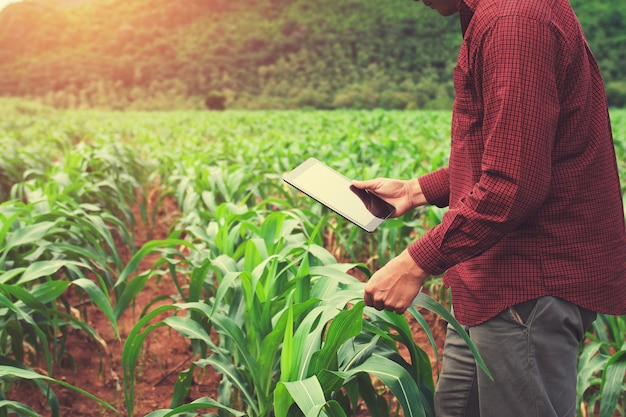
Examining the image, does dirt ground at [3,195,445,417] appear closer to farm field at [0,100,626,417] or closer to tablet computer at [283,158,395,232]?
farm field at [0,100,626,417]

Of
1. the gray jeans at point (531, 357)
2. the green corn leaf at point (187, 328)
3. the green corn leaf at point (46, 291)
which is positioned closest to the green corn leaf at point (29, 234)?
the green corn leaf at point (46, 291)

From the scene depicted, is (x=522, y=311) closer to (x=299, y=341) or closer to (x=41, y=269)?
(x=299, y=341)

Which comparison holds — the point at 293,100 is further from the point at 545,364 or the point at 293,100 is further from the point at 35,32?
the point at 545,364

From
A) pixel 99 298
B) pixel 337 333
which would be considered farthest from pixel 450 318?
pixel 99 298

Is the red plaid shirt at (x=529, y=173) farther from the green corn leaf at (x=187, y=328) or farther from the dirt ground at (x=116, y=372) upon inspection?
the dirt ground at (x=116, y=372)

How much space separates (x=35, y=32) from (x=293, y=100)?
41484mm

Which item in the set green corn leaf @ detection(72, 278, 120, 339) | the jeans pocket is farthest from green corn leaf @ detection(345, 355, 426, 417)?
green corn leaf @ detection(72, 278, 120, 339)

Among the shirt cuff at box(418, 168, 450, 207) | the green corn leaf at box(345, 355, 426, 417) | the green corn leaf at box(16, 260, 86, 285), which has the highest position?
the shirt cuff at box(418, 168, 450, 207)

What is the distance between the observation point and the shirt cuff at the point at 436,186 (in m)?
1.64

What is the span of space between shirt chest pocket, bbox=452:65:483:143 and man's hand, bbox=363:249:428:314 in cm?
31

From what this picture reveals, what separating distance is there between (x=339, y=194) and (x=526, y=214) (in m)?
0.61

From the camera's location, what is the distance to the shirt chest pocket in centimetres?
118

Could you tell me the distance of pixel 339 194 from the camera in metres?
1.58

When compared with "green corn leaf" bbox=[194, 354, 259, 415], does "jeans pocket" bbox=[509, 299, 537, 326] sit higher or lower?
higher
